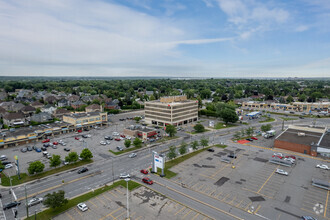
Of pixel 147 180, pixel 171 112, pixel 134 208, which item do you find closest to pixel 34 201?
pixel 134 208

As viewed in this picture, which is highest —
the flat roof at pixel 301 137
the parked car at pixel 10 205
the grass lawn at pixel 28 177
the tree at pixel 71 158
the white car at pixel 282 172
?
the flat roof at pixel 301 137

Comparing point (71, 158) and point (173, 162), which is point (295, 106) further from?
point (71, 158)

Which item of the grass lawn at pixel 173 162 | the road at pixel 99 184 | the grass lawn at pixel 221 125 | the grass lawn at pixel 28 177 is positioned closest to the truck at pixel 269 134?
the grass lawn at pixel 221 125

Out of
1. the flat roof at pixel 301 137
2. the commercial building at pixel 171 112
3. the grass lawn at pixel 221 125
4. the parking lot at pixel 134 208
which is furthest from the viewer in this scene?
the grass lawn at pixel 221 125

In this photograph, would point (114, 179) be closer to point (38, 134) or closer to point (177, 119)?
point (38, 134)

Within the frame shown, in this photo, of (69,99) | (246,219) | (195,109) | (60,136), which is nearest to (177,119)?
(195,109)

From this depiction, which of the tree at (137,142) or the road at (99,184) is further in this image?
the tree at (137,142)

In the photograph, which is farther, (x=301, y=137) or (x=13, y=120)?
(x=13, y=120)

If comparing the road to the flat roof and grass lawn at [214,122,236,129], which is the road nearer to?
the flat roof

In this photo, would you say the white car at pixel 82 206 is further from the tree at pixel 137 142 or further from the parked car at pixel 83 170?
the tree at pixel 137 142
